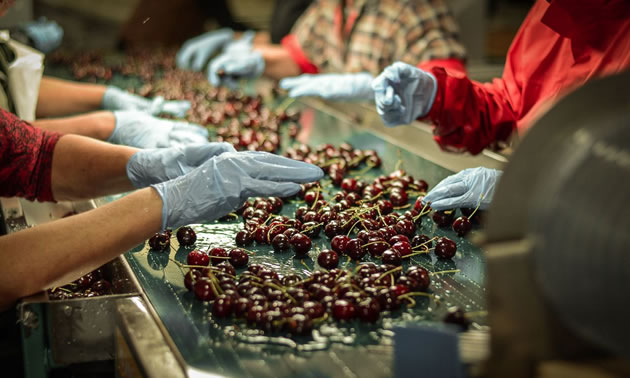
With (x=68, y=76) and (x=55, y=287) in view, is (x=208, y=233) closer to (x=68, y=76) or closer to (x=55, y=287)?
(x=55, y=287)

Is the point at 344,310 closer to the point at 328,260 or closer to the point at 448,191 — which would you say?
the point at 328,260

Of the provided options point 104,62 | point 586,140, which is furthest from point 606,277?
point 104,62

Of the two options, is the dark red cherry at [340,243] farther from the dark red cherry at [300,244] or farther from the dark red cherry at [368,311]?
the dark red cherry at [368,311]

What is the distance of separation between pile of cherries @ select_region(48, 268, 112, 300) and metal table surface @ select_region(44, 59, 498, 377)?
12 centimetres

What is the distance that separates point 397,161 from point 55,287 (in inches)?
63.1

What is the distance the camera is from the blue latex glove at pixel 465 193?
2.07 meters

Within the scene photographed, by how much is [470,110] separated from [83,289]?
5.59ft

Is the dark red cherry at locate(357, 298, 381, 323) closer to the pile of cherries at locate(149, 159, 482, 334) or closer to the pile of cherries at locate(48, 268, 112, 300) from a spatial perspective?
the pile of cherries at locate(149, 159, 482, 334)

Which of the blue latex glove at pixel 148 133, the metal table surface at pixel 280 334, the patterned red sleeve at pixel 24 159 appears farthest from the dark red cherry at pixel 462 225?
the patterned red sleeve at pixel 24 159

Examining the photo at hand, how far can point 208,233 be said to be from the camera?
2.10 m

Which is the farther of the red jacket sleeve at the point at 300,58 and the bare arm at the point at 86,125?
the red jacket sleeve at the point at 300,58

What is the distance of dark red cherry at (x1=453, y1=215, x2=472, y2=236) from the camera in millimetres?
2004

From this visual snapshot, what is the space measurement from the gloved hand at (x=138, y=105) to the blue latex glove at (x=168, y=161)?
4.72 ft

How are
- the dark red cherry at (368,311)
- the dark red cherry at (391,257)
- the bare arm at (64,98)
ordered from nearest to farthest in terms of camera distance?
the dark red cherry at (368,311)
the dark red cherry at (391,257)
the bare arm at (64,98)
